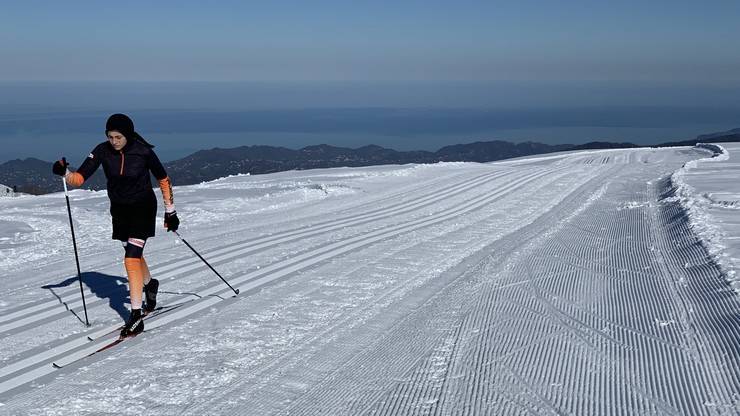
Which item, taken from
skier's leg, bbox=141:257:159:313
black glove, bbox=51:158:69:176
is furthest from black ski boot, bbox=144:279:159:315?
black glove, bbox=51:158:69:176

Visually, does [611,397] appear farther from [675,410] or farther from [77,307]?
[77,307]

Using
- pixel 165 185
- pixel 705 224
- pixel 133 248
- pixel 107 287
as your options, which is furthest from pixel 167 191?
pixel 705 224

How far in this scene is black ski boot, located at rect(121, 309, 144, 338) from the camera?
237 inches

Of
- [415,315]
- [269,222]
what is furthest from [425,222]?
[415,315]

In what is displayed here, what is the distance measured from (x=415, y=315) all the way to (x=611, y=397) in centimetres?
258

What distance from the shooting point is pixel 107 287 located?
8188mm

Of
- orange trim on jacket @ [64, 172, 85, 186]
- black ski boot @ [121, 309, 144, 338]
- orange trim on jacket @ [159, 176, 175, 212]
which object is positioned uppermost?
orange trim on jacket @ [64, 172, 85, 186]

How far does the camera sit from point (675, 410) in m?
4.27

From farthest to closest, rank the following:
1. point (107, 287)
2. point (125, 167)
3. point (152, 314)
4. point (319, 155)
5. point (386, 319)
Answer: point (319, 155)
point (107, 287)
point (152, 314)
point (386, 319)
point (125, 167)

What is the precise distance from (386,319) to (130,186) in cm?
285

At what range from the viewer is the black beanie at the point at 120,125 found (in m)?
5.93

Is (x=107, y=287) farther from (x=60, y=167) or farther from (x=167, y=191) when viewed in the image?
(x=60, y=167)

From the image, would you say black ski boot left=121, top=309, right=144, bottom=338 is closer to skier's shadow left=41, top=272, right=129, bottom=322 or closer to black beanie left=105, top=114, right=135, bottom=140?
skier's shadow left=41, top=272, right=129, bottom=322

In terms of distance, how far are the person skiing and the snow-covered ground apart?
54cm
